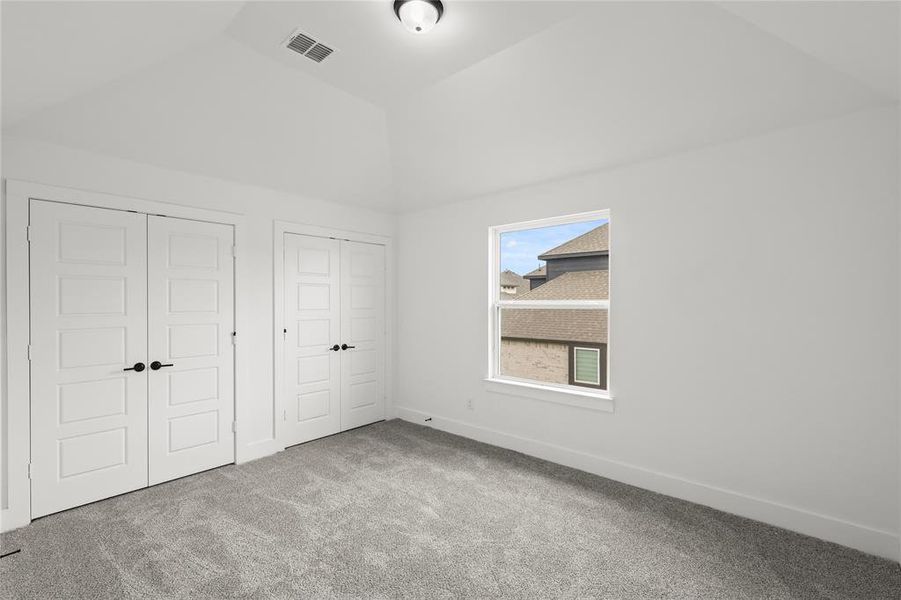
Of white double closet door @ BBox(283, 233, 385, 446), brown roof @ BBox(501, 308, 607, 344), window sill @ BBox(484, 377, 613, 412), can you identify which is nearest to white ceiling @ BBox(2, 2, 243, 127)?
white double closet door @ BBox(283, 233, 385, 446)

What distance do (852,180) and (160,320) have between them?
15.0 ft

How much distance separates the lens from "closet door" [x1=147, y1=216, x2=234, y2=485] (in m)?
3.15

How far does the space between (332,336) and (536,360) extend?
207 centimetres

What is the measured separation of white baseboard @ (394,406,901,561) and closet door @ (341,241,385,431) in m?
1.23

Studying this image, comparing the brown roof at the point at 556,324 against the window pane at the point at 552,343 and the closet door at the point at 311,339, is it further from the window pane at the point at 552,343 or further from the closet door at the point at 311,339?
the closet door at the point at 311,339

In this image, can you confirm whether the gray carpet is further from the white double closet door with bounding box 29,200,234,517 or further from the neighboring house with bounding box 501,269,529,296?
the neighboring house with bounding box 501,269,529,296

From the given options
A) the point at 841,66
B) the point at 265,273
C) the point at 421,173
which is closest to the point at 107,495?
the point at 265,273

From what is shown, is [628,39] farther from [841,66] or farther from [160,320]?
[160,320]

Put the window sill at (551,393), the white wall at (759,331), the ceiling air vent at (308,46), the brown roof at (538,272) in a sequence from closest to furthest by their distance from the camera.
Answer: the white wall at (759,331) → the ceiling air vent at (308,46) → the window sill at (551,393) → the brown roof at (538,272)

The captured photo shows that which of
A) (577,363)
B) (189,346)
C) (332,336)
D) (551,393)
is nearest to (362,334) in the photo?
(332,336)

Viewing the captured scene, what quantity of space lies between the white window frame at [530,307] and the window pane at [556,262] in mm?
56

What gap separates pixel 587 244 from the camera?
3.57 metres

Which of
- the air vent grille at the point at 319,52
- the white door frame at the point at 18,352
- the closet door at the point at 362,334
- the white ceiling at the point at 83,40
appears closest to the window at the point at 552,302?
the closet door at the point at 362,334

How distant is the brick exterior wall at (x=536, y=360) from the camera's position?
371 centimetres
